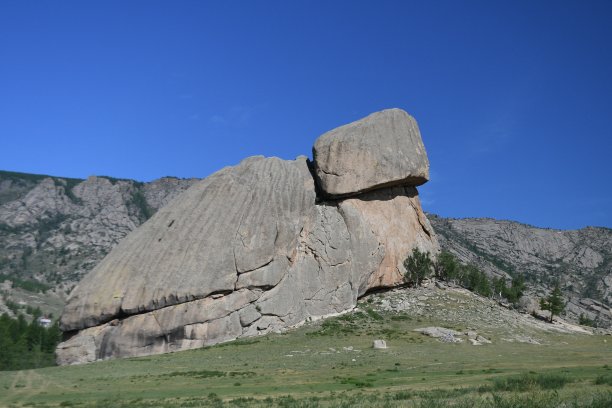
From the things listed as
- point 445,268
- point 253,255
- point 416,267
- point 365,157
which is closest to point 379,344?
point 253,255

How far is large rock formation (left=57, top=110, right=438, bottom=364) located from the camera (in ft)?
215

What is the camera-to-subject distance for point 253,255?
233 ft

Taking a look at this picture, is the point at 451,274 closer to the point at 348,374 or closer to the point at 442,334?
the point at 442,334

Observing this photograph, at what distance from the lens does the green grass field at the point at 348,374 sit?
28297 millimetres

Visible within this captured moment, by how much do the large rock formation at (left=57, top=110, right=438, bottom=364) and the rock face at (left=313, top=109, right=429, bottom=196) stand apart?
20 centimetres

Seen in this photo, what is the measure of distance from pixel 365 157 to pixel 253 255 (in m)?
22.0

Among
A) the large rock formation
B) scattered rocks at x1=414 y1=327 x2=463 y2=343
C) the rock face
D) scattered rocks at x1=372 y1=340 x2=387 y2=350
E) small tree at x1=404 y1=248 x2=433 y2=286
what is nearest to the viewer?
scattered rocks at x1=372 y1=340 x2=387 y2=350

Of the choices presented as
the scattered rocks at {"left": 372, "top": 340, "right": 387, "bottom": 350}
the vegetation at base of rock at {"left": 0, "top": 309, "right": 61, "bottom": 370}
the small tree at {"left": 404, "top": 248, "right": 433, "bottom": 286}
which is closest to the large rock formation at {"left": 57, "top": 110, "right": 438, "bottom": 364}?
the small tree at {"left": 404, "top": 248, "right": 433, "bottom": 286}

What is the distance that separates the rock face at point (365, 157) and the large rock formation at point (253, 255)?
201mm

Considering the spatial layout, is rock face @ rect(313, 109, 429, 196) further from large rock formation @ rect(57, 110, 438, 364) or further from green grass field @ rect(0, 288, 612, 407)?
green grass field @ rect(0, 288, 612, 407)

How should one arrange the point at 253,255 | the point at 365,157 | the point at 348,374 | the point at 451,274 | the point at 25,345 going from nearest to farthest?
the point at 348,374 → the point at 253,255 → the point at 365,157 → the point at 25,345 → the point at 451,274

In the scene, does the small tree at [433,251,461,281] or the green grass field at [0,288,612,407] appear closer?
the green grass field at [0,288,612,407]

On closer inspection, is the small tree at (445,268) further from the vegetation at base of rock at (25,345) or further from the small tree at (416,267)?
the vegetation at base of rock at (25,345)

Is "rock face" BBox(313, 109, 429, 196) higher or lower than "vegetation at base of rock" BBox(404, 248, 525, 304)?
higher
